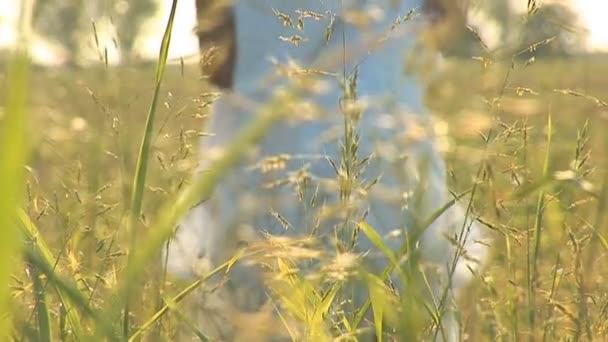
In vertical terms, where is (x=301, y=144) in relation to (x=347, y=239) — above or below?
above

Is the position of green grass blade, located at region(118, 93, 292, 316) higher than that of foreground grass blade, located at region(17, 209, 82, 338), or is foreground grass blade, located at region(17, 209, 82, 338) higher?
green grass blade, located at region(118, 93, 292, 316)

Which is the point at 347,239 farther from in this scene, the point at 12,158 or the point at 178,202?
the point at 12,158

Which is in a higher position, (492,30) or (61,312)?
(492,30)

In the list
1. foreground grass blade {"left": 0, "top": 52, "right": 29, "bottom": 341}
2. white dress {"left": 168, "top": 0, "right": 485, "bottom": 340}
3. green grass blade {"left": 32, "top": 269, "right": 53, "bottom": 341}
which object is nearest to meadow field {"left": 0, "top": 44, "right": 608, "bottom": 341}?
green grass blade {"left": 32, "top": 269, "right": 53, "bottom": 341}

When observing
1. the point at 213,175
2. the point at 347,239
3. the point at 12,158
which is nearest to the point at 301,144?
the point at 347,239

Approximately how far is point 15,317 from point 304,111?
1.06ft

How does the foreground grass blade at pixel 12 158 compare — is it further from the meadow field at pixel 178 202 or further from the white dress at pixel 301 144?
the white dress at pixel 301 144

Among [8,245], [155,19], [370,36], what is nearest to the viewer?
[8,245]

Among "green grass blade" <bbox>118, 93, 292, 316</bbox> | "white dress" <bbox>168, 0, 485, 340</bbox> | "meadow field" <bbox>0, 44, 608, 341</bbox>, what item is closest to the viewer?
"green grass blade" <bbox>118, 93, 292, 316</bbox>

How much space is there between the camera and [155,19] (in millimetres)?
1132

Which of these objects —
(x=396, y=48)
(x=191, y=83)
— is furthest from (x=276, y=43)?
(x=191, y=83)

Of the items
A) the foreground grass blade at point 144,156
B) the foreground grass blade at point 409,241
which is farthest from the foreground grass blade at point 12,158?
the foreground grass blade at point 409,241

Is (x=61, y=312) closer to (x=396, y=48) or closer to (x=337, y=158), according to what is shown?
(x=337, y=158)

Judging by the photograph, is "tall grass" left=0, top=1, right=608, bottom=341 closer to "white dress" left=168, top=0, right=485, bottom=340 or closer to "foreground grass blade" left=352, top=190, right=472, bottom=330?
"foreground grass blade" left=352, top=190, right=472, bottom=330
